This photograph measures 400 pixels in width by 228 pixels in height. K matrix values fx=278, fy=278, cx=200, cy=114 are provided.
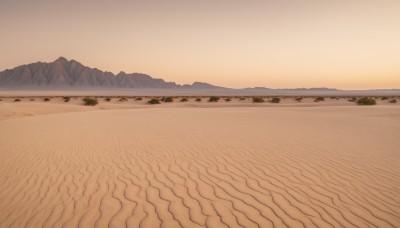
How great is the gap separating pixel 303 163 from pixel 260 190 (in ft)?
6.87

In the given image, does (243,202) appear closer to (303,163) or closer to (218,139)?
(303,163)

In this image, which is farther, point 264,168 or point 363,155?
point 363,155

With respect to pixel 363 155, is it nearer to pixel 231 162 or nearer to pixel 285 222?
pixel 231 162

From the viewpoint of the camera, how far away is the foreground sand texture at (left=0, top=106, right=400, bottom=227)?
385cm

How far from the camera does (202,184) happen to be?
5.07 m

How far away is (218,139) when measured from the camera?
9.55 meters

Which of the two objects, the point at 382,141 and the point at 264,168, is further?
the point at 382,141

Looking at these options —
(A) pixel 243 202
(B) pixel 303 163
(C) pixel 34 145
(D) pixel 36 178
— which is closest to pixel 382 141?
(B) pixel 303 163

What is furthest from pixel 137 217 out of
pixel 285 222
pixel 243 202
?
pixel 285 222

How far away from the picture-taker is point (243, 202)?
169 inches

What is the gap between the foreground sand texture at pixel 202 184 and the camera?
12.6 feet

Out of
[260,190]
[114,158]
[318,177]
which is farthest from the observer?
[114,158]

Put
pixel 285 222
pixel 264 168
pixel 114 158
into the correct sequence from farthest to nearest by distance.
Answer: pixel 114 158 → pixel 264 168 → pixel 285 222

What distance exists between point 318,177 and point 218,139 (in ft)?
14.8
